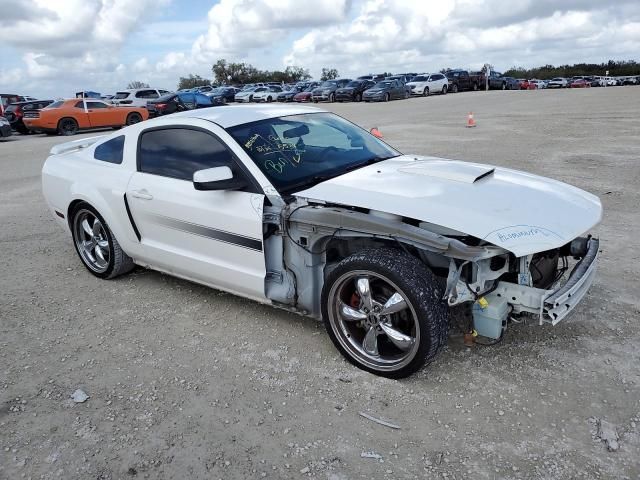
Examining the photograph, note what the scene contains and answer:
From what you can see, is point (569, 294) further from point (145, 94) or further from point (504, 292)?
point (145, 94)

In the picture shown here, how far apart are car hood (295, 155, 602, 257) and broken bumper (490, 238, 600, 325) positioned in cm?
28

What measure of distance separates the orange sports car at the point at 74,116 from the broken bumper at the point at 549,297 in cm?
2186

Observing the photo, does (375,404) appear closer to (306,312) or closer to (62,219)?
(306,312)

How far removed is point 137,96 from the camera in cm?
2653

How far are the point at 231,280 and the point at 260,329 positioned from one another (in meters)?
0.44

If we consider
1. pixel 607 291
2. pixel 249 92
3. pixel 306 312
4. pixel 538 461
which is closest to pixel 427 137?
pixel 607 291

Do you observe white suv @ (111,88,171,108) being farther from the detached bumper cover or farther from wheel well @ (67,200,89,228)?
the detached bumper cover

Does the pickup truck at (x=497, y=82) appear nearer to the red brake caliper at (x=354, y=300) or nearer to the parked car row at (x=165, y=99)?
the parked car row at (x=165, y=99)

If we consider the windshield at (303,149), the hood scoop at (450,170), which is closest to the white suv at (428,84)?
the windshield at (303,149)

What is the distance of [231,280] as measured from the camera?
3939 millimetres

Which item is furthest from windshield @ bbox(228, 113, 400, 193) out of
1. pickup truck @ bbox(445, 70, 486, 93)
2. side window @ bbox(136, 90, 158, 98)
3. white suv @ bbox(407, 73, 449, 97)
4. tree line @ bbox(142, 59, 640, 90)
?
tree line @ bbox(142, 59, 640, 90)

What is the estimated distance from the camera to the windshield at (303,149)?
12.5 ft

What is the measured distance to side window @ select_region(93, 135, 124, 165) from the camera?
4.74 meters

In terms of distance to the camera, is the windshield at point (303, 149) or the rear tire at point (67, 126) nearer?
the windshield at point (303, 149)
